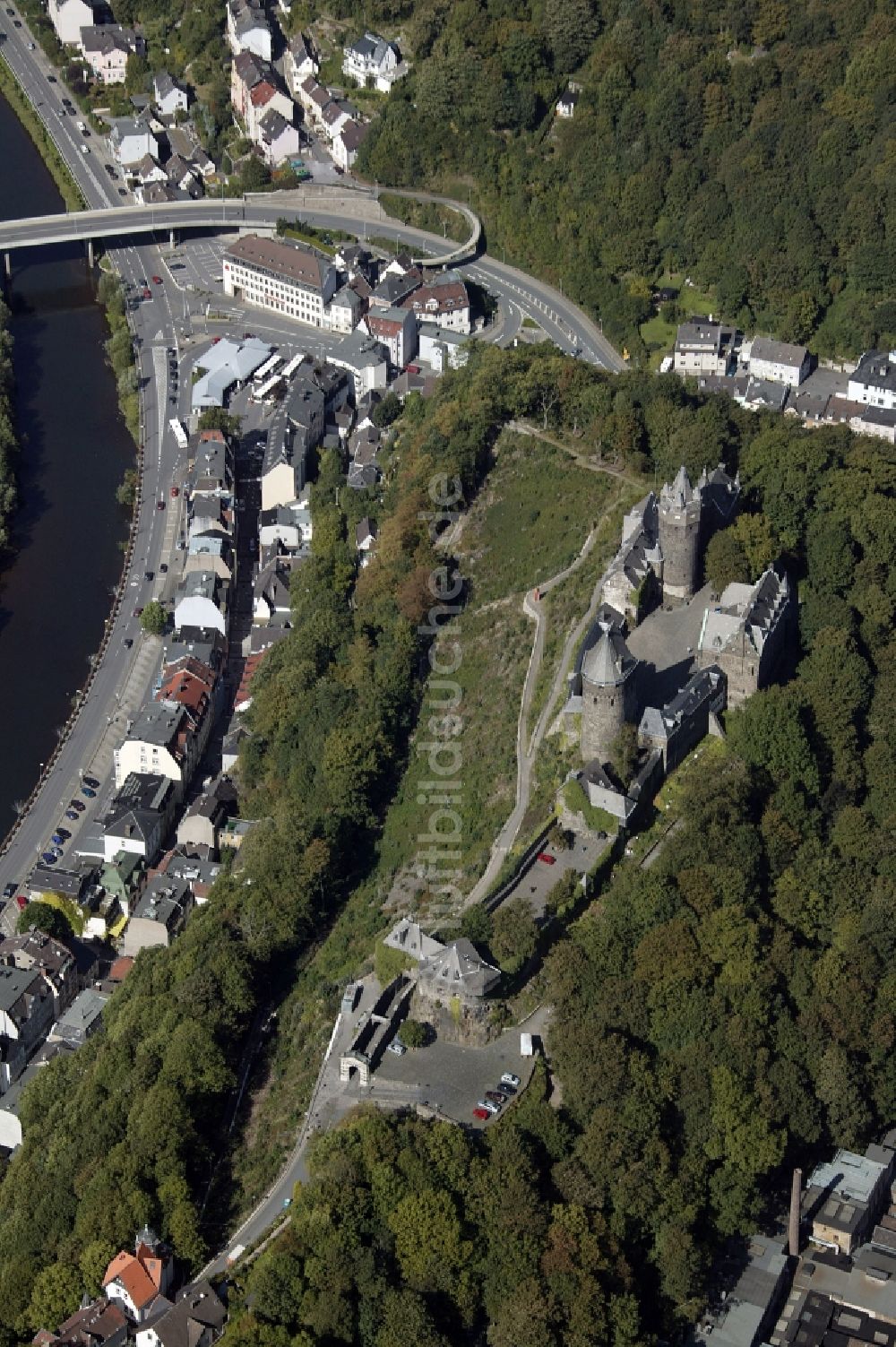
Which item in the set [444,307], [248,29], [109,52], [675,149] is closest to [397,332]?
[444,307]

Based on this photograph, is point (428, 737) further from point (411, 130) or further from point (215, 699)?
point (411, 130)

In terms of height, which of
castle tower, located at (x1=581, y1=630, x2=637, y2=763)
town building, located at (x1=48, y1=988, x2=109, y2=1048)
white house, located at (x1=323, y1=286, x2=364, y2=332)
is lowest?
town building, located at (x1=48, y1=988, x2=109, y2=1048)

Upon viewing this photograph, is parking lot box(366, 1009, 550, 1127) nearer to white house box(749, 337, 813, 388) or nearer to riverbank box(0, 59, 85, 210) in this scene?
white house box(749, 337, 813, 388)

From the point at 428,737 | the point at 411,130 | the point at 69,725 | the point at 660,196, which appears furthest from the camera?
the point at 411,130

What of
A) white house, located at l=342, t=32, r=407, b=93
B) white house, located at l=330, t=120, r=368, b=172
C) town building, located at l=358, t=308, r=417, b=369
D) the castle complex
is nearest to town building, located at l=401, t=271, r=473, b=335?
town building, located at l=358, t=308, r=417, b=369

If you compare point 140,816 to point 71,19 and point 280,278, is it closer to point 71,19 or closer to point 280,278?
point 280,278

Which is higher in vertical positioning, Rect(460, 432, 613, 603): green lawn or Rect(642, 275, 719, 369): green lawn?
Rect(642, 275, 719, 369): green lawn

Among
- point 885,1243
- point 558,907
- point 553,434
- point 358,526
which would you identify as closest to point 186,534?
point 358,526
